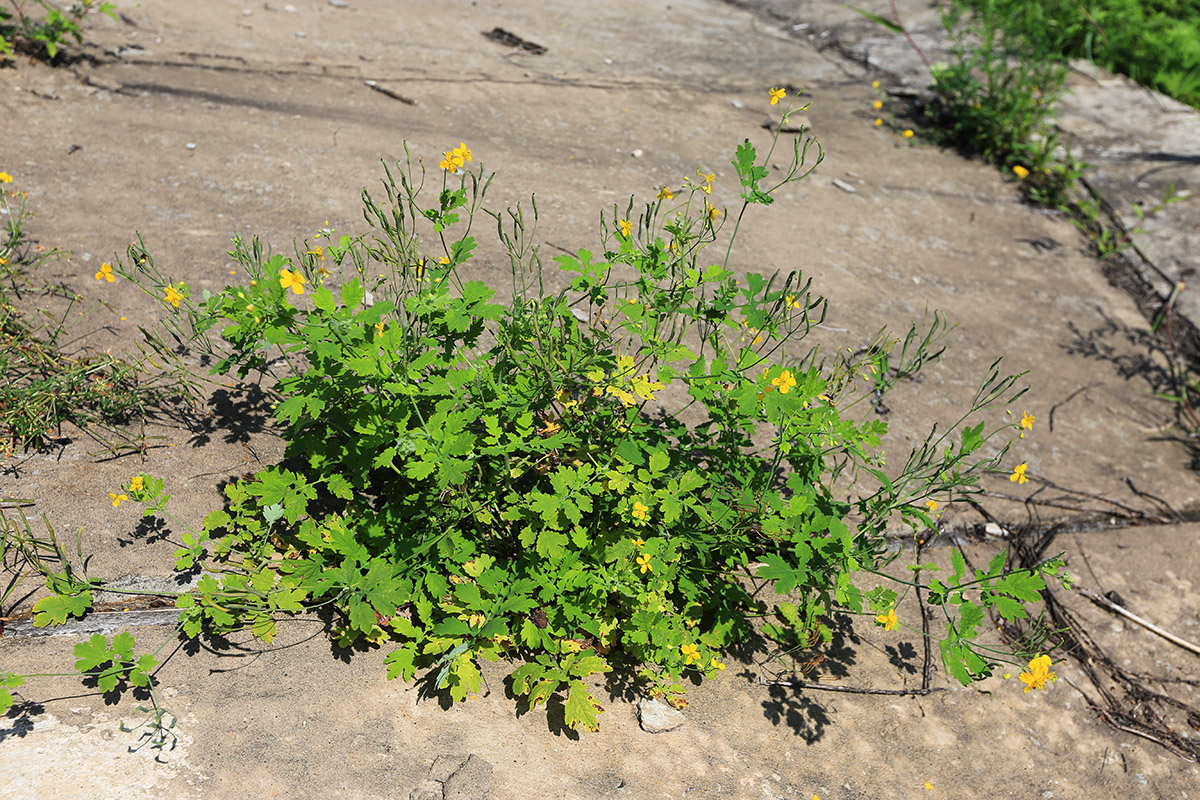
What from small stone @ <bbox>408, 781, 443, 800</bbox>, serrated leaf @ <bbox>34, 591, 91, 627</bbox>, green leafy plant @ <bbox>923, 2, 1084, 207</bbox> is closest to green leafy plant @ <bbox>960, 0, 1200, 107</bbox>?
green leafy plant @ <bbox>923, 2, 1084, 207</bbox>

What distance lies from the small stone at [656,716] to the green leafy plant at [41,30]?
429cm

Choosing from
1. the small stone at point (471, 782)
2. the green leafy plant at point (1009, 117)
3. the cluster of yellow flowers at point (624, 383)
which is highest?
the green leafy plant at point (1009, 117)

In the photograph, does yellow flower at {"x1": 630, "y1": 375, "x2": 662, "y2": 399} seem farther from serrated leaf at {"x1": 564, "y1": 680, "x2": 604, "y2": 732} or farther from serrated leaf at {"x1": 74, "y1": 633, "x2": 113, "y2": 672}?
serrated leaf at {"x1": 74, "y1": 633, "x2": 113, "y2": 672}

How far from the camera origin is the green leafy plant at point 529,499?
6.10ft

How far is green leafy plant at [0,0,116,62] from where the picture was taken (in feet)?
12.4

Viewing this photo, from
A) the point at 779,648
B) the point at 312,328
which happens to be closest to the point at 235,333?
the point at 312,328

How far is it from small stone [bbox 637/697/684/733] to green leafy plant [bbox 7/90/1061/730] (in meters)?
0.06

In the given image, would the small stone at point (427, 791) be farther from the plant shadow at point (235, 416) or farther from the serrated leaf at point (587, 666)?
Answer: the plant shadow at point (235, 416)

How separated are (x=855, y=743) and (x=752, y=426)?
0.95 m

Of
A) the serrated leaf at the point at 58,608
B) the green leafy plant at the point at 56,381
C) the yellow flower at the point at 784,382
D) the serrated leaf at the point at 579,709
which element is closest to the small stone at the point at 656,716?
the serrated leaf at the point at 579,709

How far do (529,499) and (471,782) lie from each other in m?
0.69

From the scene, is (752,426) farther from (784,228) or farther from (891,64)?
(891,64)

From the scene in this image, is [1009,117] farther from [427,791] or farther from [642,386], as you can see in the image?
[427,791]

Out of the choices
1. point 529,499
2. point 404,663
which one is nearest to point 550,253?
point 529,499
